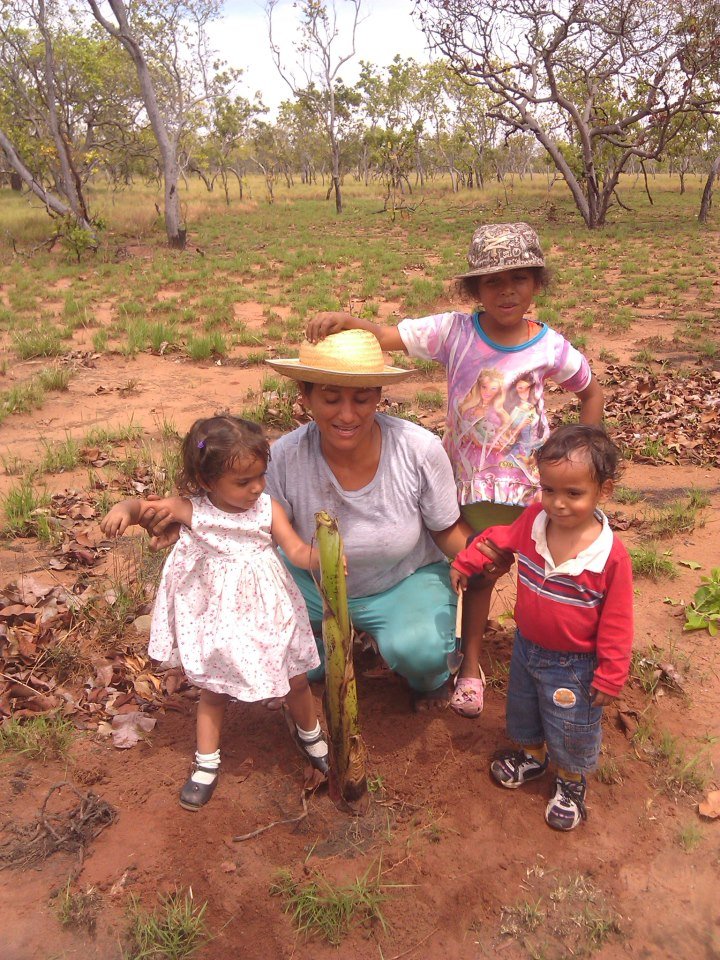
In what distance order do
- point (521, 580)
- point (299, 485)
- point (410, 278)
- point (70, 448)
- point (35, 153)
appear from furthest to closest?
1. point (35, 153)
2. point (410, 278)
3. point (70, 448)
4. point (299, 485)
5. point (521, 580)

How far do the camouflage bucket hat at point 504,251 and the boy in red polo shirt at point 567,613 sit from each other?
721 millimetres

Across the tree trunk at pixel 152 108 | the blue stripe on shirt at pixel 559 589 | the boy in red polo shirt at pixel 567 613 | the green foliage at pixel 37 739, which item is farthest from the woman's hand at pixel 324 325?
the tree trunk at pixel 152 108

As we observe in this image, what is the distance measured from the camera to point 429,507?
2598mm

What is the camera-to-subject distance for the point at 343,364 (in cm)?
223

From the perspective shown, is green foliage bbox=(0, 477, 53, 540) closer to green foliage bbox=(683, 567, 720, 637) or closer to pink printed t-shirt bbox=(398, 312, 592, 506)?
pink printed t-shirt bbox=(398, 312, 592, 506)

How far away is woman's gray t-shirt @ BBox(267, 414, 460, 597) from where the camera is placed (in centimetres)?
253

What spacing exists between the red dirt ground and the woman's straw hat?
138cm

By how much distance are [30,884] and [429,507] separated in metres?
1.73

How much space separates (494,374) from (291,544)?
3.22 ft

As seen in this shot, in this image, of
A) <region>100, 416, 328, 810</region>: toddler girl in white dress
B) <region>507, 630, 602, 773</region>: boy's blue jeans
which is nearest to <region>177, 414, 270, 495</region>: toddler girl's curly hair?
<region>100, 416, 328, 810</region>: toddler girl in white dress

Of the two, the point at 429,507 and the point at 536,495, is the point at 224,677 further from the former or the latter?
the point at 536,495

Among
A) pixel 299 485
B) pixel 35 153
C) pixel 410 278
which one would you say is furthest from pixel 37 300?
pixel 35 153

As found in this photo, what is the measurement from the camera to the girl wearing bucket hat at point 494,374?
2.53 metres

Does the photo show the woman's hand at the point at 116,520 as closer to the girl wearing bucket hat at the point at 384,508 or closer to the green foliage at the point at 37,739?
the girl wearing bucket hat at the point at 384,508
